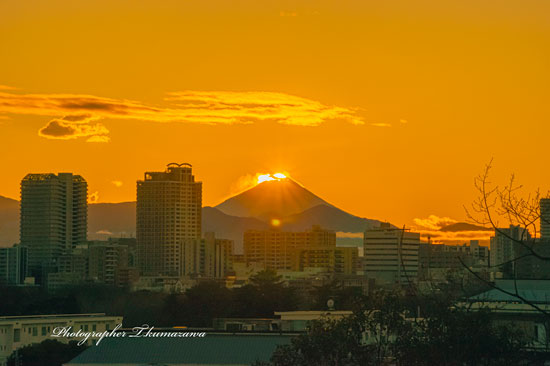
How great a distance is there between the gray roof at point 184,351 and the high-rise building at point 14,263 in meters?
127

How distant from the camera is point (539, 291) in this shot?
3188 centimetres

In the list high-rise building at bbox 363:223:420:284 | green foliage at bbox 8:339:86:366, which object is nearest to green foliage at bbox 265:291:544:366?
green foliage at bbox 8:339:86:366

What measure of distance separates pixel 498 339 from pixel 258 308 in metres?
52.9

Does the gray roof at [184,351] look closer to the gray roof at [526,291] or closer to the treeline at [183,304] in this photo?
the gray roof at [526,291]

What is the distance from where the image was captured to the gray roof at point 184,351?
41.6 m

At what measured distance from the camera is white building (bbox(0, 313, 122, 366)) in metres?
53.6

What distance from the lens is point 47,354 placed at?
48250 mm

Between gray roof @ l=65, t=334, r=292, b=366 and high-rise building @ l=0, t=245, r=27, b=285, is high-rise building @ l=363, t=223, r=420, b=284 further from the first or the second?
gray roof @ l=65, t=334, r=292, b=366

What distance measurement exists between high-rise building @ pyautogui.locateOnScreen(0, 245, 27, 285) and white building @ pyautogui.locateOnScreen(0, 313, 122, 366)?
4338 inches

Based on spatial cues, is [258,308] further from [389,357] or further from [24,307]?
[389,357]

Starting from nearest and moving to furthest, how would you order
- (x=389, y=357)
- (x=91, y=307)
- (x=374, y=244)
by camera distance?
(x=389, y=357) → (x=91, y=307) → (x=374, y=244)

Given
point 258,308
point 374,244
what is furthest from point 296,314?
point 374,244

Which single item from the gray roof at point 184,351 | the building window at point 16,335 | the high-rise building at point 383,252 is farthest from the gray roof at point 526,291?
the high-rise building at point 383,252

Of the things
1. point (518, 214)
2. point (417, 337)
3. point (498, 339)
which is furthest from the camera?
point (417, 337)
